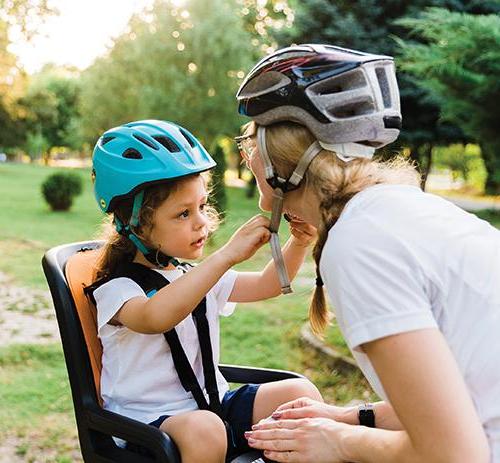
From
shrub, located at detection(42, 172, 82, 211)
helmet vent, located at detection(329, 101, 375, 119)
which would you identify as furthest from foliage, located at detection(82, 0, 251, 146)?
helmet vent, located at detection(329, 101, 375, 119)

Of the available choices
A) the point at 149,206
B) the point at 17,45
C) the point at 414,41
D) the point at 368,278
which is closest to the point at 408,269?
the point at 368,278

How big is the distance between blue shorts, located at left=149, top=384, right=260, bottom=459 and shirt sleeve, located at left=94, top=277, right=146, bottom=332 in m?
0.34

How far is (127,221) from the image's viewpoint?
233cm

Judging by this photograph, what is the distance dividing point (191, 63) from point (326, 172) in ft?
81.3

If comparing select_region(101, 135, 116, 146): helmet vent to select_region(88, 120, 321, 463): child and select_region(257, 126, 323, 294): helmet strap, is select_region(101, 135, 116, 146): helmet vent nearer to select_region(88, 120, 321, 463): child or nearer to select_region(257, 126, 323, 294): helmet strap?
select_region(88, 120, 321, 463): child

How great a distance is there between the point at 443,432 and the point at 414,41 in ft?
49.1

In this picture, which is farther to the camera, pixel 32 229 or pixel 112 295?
pixel 32 229

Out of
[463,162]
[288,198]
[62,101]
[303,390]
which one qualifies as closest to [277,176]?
[288,198]

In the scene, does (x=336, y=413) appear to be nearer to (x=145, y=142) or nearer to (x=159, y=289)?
(x=159, y=289)

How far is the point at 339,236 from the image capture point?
1501 mm

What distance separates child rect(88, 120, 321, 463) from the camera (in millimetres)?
2197

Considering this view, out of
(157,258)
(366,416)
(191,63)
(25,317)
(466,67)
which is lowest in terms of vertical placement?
(25,317)

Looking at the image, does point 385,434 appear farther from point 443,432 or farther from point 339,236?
point 339,236

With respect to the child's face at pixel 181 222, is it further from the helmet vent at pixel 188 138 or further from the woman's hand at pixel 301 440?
the woman's hand at pixel 301 440
